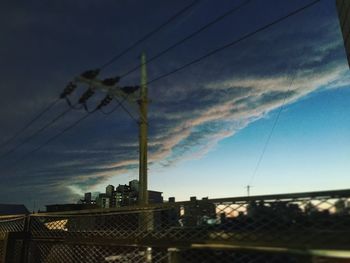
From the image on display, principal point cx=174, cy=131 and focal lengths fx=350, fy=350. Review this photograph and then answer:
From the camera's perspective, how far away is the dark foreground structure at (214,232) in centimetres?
287

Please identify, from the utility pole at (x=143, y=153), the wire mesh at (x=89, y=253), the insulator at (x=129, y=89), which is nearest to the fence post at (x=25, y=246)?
the wire mesh at (x=89, y=253)

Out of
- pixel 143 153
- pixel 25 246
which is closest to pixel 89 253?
pixel 25 246

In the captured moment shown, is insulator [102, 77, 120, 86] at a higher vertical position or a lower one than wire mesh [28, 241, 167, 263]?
higher

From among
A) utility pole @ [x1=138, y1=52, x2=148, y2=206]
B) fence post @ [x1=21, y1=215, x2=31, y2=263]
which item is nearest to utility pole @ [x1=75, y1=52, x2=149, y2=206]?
utility pole @ [x1=138, y1=52, x2=148, y2=206]

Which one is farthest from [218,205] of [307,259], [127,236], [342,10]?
[342,10]

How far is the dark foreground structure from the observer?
2.87m

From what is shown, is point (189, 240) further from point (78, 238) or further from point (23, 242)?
point (23, 242)

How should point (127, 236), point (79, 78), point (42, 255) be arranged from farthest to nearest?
point (79, 78), point (42, 255), point (127, 236)

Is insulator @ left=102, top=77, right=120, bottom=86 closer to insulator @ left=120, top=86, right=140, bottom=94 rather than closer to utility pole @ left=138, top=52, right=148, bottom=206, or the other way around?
insulator @ left=120, top=86, right=140, bottom=94

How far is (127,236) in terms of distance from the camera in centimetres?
475

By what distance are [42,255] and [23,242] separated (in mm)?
674

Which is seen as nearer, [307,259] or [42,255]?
[307,259]

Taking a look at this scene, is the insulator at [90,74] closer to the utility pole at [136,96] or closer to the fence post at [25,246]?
the utility pole at [136,96]

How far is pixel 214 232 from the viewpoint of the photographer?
3656mm
